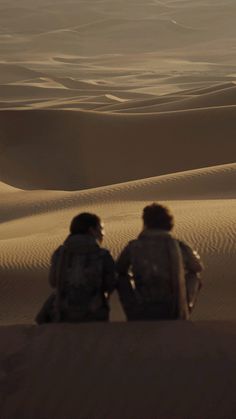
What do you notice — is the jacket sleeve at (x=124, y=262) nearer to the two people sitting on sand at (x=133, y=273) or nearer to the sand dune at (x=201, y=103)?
the two people sitting on sand at (x=133, y=273)

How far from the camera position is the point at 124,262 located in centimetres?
466

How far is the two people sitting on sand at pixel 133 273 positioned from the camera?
4.54m

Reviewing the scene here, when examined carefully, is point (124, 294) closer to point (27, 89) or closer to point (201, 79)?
point (27, 89)

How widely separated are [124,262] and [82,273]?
22 centimetres

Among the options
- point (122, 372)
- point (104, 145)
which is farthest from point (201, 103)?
point (122, 372)

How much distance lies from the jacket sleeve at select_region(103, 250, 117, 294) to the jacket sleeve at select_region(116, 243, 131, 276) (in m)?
0.05

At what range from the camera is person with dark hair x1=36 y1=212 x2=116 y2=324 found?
4617 millimetres

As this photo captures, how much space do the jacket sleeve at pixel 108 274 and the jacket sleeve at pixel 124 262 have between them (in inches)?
2.0

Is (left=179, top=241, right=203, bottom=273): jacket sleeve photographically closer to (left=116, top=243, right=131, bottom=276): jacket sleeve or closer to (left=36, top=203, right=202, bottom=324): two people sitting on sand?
(left=36, top=203, right=202, bottom=324): two people sitting on sand

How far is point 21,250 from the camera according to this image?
25.1 ft

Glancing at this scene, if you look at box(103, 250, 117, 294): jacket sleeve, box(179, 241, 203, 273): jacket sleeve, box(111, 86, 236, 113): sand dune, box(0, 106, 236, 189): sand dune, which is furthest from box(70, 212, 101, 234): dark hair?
box(111, 86, 236, 113): sand dune

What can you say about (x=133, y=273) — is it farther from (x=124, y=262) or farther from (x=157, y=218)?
(x=157, y=218)

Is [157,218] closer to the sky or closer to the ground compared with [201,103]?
closer to the sky

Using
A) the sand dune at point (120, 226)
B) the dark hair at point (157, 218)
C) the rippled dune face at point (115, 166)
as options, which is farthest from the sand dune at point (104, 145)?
the dark hair at point (157, 218)
